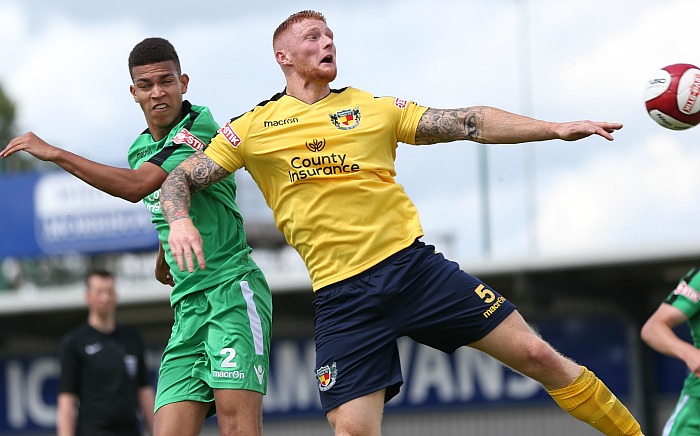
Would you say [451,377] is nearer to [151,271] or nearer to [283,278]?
[283,278]

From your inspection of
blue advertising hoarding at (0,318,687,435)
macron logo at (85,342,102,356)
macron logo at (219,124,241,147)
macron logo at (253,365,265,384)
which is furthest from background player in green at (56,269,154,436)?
blue advertising hoarding at (0,318,687,435)

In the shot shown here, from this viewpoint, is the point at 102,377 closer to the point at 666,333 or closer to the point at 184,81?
the point at 184,81

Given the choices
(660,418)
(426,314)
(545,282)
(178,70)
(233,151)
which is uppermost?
(178,70)

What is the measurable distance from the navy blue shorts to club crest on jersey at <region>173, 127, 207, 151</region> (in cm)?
113

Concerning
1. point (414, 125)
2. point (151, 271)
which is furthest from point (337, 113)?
point (151, 271)

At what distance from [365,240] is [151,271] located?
12863 mm

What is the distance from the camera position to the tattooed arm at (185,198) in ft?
21.1

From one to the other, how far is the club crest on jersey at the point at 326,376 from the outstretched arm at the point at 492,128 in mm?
1340

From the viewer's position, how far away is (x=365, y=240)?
682 cm

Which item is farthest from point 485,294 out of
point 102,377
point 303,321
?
point 303,321

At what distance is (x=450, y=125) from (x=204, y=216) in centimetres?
151

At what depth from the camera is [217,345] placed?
275 inches

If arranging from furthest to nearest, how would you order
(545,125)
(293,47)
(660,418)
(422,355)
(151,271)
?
(151,271) < (422,355) < (660,418) < (293,47) < (545,125)

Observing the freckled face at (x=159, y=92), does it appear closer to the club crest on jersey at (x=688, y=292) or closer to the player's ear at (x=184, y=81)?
the player's ear at (x=184, y=81)
